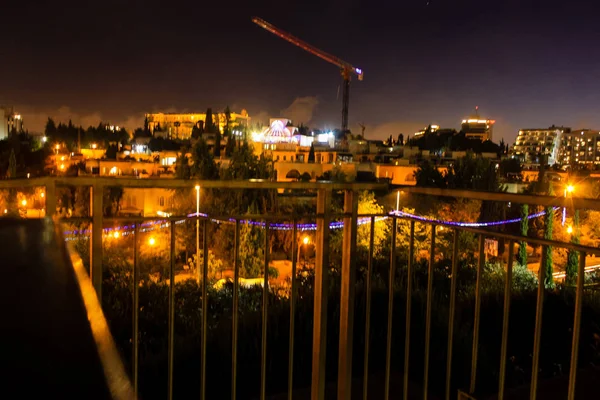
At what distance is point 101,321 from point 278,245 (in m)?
29.2

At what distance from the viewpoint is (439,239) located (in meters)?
23.9

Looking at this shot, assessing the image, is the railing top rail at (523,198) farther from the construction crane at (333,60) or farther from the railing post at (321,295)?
the construction crane at (333,60)

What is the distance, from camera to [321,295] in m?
2.93

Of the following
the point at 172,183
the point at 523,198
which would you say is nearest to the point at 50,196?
the point at 172,183

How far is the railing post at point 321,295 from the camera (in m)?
2.89

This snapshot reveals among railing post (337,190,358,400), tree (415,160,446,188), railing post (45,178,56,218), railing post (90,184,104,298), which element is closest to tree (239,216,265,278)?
railing post (337,190,358,400)

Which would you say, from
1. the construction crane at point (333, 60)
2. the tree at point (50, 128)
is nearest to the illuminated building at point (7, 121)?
the tree at point (50, 128)

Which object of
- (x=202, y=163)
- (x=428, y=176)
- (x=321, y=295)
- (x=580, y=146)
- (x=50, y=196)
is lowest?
(x=428, y=176)

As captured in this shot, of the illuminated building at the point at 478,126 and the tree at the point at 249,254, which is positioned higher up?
the illuminated building at the point at 478,126

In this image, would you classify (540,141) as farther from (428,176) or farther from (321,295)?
(321,295)

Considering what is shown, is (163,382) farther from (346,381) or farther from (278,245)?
(278,245)

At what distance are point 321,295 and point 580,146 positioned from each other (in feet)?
557

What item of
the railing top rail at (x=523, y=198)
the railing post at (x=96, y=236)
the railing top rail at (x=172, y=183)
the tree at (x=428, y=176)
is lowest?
the tree at (x=428, y=176)

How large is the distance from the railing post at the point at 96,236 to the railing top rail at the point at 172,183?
0.17 ft
